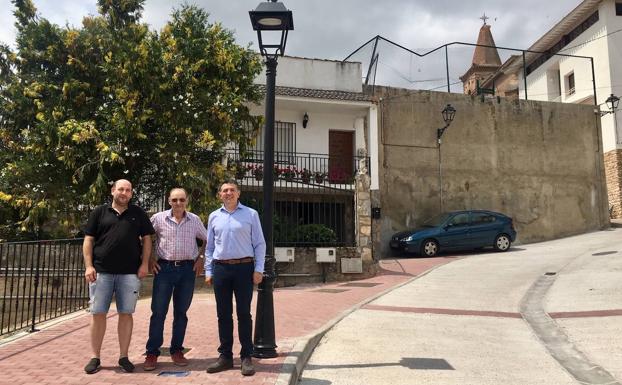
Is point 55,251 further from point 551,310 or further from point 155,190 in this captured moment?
point 551,310

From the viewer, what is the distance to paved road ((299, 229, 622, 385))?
5163 mm

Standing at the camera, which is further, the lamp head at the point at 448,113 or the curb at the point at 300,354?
the lamp head at the point at 448,113

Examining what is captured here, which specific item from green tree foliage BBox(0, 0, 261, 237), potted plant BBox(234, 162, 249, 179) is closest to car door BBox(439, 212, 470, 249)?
potted plant BBox(234, 162, 249, 179)

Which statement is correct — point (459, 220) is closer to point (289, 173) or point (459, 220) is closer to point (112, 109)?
point (289, 173)

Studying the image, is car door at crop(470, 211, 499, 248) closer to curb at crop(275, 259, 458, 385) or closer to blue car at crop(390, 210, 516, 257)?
blue car at crop(390, 210, 516, 257)

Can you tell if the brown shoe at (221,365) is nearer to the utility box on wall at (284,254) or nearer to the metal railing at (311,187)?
the utility box on wall at (284,254)

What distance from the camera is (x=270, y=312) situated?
17.5 ft

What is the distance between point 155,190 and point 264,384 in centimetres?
806

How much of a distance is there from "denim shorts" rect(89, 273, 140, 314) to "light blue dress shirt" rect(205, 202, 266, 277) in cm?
68

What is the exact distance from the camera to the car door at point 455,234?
53.3 ft

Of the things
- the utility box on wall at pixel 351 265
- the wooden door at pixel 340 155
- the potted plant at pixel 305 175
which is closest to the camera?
the utility box on wall at pixel 351 265

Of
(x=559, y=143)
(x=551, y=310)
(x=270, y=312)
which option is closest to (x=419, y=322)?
(x=551, y=310)

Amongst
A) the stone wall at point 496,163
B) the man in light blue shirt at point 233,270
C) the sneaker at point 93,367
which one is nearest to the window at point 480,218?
the stone wall at point 496,163

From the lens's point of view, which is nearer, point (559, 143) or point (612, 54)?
point (559, 143)
